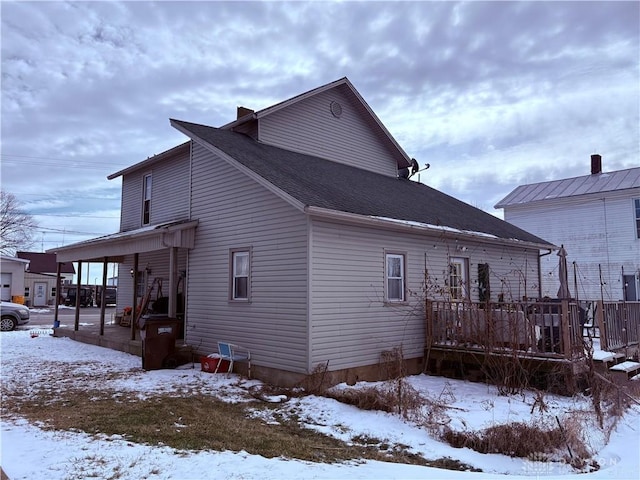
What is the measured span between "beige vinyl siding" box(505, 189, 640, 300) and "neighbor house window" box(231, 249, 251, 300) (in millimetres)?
15297

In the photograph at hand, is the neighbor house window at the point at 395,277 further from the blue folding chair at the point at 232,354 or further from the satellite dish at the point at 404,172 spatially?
the satellite dish at the point at 404,172

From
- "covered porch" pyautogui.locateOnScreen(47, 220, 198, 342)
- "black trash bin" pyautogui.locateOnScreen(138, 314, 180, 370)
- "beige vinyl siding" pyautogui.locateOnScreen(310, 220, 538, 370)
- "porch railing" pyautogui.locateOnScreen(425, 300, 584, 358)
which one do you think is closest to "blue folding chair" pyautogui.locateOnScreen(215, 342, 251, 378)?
"black trash bin" pyautogui.locateOnScreen(138, 314, 180, 370)

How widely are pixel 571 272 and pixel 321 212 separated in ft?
64.9

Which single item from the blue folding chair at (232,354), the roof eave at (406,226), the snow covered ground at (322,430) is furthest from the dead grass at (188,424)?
the roof eave at (406,226)

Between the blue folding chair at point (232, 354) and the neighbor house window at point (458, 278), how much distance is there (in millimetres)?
5865

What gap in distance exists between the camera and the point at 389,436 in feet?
21.2

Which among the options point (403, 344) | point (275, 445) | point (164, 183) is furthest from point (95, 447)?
point (164, 183)

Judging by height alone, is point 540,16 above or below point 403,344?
above

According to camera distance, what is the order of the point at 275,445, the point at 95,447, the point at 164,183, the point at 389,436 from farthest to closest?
the point at 164,183
the point at 389,436
the point at 275,445
the point at 95,447

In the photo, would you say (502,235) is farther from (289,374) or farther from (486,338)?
(289,374)

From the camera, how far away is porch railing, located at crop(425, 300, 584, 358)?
898cm

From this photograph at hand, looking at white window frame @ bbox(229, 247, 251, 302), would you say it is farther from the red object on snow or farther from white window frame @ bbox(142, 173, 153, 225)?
white window frame @ bbox(142, 173, 153, 225)

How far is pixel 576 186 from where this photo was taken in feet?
77.8

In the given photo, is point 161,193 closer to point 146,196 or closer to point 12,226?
point 146,196
